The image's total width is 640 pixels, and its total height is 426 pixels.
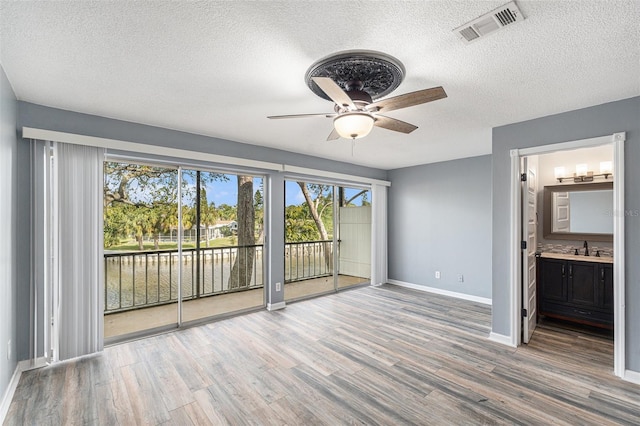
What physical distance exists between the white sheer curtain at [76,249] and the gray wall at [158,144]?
0.63 ft

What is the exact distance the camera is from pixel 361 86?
218cm

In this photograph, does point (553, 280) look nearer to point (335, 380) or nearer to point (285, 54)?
point (335, 380)

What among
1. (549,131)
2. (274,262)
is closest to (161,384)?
(274,262)

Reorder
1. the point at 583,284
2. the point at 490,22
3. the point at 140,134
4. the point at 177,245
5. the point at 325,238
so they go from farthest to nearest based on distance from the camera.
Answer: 1. the point at 325,238
2. the point at 177,245
3. the point at 583,284
4. the point at 140,134
5. the point at 490,22

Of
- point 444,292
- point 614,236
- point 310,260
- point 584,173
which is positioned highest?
point 584,173

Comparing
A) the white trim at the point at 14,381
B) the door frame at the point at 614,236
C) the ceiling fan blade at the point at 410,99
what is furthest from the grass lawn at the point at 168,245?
the door frame at the point at 614,236

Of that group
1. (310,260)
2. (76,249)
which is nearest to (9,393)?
(76,249)

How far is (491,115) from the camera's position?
10.1 feet

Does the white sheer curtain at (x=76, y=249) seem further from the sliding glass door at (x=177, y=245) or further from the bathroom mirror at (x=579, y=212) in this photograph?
the bathroom mirror at (x=579, y=212)

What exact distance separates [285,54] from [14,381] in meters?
3.35

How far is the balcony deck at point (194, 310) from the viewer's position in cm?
370

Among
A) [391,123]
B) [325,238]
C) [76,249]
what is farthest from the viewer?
[325,238]

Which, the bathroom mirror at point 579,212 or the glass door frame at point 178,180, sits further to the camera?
the bathroom mirror at point 579,212

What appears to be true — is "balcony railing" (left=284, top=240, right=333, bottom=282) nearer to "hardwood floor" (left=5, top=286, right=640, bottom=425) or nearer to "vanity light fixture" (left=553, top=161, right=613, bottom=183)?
"hardwood floor" (left=5, top=286, right=640, bottom=425)
